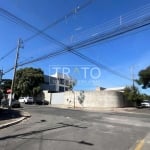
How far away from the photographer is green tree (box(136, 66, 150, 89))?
173 ft

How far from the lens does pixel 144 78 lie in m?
53.5

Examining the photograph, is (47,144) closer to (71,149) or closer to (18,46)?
(71,149)

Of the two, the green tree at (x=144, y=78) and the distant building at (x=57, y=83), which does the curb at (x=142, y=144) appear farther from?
the distant building at (x=57, y=83)

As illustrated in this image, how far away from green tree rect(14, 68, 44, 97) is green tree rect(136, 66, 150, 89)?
22716mm

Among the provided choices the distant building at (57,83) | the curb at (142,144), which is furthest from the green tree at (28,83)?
the curb at (142,144)

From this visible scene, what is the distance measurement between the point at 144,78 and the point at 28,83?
26.0 m

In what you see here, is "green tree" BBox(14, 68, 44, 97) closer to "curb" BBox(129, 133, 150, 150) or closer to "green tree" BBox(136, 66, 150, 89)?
"green tree" BBox(136, 66, 150, 89)

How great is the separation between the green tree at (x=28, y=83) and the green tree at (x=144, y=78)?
2272 cm

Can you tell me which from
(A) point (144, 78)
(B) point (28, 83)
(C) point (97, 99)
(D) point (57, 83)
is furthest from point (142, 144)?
(D) point (57, 83)

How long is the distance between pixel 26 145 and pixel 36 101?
136ft

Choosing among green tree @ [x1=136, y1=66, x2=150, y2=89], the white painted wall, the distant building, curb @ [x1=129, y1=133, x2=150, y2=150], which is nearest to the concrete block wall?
the white painted wall

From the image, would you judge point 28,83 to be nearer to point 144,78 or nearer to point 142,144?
point 144,78

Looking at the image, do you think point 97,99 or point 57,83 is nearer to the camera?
point 97,99

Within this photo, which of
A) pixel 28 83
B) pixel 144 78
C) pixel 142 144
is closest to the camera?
pixel 142 144
